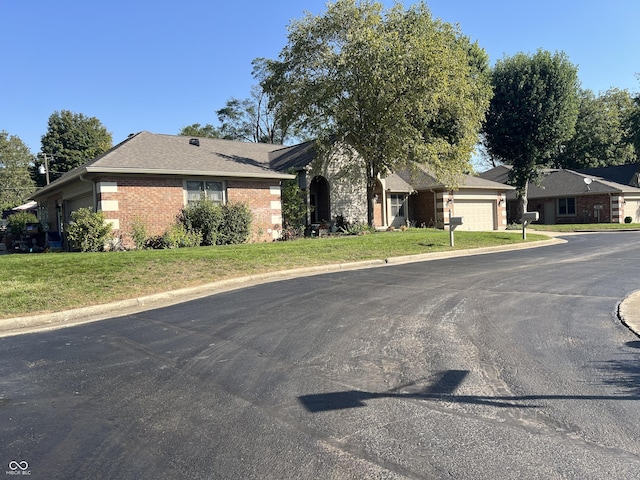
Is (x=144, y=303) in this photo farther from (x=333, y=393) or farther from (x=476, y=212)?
(x=476, y=212)

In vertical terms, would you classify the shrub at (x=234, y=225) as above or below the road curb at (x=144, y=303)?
above

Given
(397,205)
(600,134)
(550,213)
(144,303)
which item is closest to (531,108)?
(550,213)

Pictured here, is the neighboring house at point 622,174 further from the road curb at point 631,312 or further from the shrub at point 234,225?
the road curb at point 631,312

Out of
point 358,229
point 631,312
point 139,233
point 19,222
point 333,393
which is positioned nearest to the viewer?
point 333,393

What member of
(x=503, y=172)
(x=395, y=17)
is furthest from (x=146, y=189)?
(x=503, y=172)

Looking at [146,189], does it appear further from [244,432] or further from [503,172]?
[503,172]

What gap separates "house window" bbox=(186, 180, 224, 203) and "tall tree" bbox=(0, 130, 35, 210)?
5141 centimetres

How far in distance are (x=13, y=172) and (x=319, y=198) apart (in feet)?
171

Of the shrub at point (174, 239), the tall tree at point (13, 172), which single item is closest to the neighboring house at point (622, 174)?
the shrub at point (174, 239)

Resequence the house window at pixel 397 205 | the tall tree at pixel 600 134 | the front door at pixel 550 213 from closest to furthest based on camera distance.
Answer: the house window at pixel 397 205, the front door at pixel 550 213, the tall tree at pixel 600 134

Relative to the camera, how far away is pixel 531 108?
35375 millimetres

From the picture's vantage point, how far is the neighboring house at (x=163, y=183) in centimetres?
1712

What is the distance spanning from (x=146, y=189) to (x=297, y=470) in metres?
16.3

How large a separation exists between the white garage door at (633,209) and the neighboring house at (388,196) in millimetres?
14523
